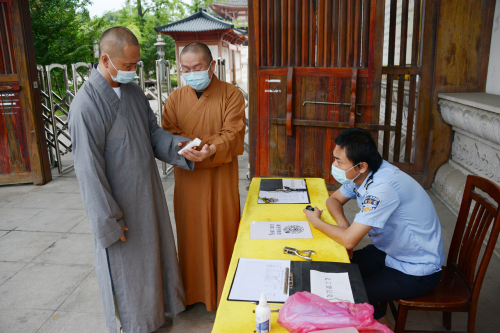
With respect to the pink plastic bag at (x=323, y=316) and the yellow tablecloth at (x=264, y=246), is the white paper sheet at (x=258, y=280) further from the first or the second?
the pink plastic bag at (x=323, y=316)

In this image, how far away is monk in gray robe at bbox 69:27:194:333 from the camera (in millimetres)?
1694

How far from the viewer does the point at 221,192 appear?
2.29 m

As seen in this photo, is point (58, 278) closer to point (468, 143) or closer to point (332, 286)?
point (332, 286)

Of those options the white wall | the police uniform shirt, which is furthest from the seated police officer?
the white wall

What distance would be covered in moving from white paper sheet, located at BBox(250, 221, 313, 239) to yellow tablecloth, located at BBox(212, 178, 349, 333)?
28mm

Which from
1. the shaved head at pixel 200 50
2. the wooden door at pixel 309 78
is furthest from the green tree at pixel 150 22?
the shaved head at pixel 200 50

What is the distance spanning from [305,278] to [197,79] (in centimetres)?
126

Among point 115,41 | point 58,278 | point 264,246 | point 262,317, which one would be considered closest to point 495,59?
point 264,246

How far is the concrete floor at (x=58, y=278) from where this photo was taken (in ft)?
7.36

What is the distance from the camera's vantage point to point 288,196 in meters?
2.23

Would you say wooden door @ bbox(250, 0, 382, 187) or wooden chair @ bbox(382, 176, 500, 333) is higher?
wooden door @ bbox(250, 0, 382, 187)

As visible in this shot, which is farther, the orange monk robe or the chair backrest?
the orange monk robe

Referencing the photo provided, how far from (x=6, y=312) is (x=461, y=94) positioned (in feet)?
14.0

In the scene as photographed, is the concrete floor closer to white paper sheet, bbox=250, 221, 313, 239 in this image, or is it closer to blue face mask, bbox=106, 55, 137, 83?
white paper sheet, bbox=250, 221, 313, 239
